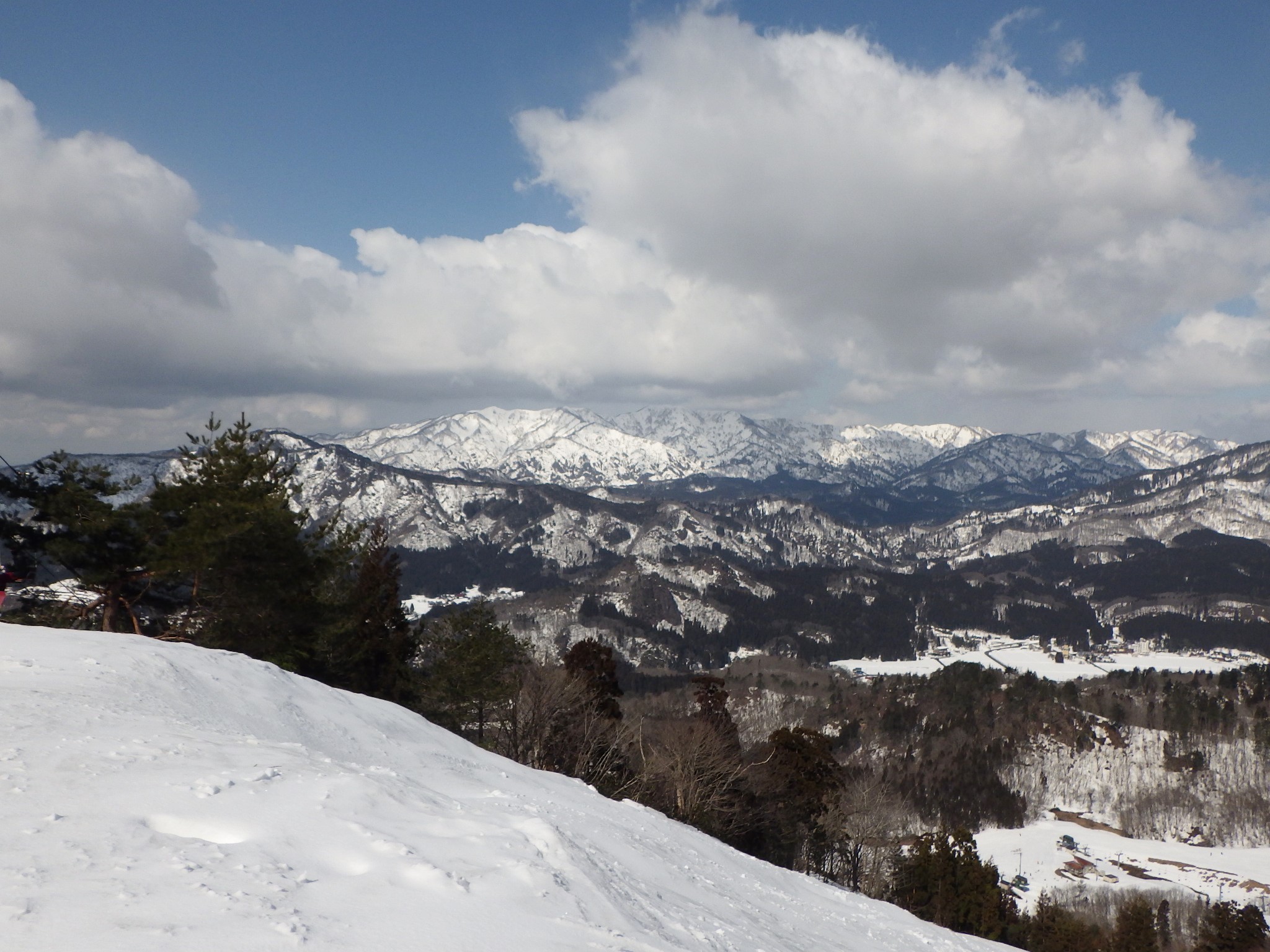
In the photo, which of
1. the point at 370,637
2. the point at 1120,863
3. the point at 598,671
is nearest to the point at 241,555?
the point at 370,637

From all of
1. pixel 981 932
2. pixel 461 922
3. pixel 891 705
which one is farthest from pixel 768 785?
pixel 891 705

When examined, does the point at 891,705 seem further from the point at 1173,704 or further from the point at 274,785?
the point at 274,785

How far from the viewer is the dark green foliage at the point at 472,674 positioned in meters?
31.6

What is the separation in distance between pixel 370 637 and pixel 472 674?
687 cm

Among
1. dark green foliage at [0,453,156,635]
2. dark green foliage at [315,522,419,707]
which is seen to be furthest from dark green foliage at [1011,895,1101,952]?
dark green foliage at [0,453,156,635]

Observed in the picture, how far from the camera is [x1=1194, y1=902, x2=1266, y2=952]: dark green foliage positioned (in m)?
53.2

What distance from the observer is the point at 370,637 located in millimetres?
34875

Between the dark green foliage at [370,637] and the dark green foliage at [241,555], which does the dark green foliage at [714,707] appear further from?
the dark green foliage at [241,555]

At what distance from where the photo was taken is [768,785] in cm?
3756

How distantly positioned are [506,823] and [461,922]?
3325 mm

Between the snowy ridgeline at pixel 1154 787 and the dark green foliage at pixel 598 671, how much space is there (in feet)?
414

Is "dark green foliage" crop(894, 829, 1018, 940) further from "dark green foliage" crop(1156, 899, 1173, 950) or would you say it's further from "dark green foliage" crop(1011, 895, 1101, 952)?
"dark green foliage" crop(1156, 899, 1173, 950)

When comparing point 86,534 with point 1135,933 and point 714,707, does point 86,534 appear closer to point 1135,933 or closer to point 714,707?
point 714,707

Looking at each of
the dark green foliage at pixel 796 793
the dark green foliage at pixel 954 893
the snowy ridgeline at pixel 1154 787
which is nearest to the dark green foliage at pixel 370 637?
the dark green foliage at pixel 796 793
